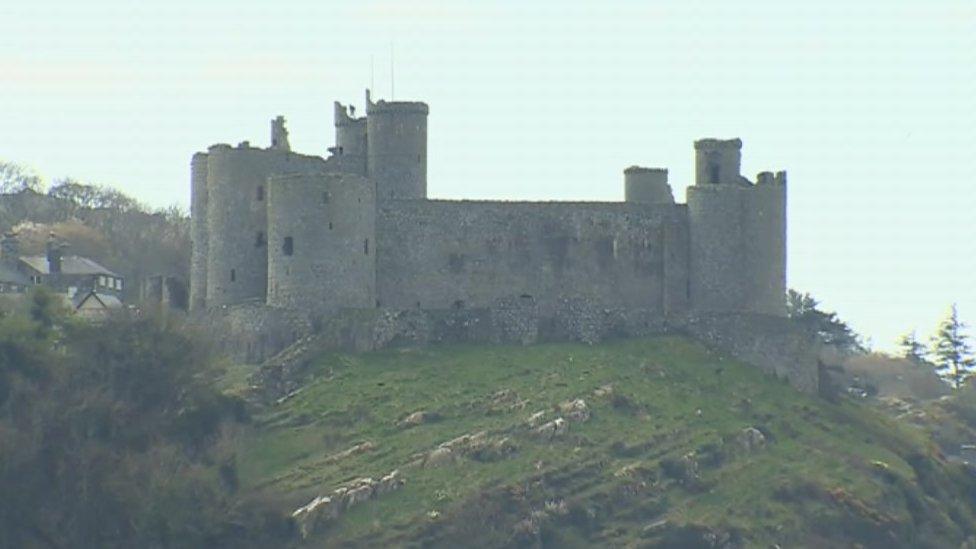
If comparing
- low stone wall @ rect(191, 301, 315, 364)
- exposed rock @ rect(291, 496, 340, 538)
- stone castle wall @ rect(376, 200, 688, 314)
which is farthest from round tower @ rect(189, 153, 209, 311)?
exposed rock @ rect(291, 496, 340, 538)

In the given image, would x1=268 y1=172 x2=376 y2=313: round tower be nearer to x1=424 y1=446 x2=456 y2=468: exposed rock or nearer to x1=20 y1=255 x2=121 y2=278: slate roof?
x1=424 y1=446 x2=456 y2=468: exposed rock

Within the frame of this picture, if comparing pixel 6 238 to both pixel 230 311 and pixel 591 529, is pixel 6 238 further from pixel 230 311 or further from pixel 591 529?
pixel 591 529

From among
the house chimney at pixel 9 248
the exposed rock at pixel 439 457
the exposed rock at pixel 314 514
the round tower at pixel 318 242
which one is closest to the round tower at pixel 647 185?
the round tower at pixel 318 242

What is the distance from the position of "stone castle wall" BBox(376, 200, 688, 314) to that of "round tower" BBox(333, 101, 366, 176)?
2232mm

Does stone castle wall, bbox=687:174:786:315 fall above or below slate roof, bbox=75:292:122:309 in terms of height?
above

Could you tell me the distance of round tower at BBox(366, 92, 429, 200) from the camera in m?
107

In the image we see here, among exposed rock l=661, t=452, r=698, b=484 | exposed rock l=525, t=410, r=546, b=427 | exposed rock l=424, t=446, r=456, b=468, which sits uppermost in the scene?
exposed rock l=525, t=410, r=546, b=427

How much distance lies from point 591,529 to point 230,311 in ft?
52.7

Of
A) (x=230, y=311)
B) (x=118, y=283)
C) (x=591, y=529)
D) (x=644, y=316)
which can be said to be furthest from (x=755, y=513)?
(x=118, y=283)

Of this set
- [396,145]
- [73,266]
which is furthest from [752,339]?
[73,266]

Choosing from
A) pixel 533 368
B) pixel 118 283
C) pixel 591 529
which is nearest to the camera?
pixel 591 529

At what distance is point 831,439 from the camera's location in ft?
339

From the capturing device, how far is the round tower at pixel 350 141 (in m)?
108

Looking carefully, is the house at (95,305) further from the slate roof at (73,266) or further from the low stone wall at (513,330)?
the low stone wall at (513,330)
